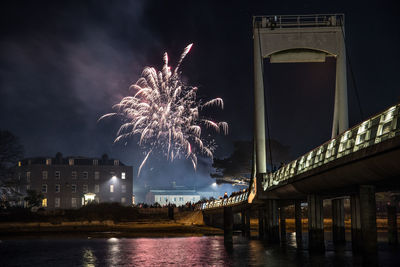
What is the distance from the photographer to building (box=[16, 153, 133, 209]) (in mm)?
101250

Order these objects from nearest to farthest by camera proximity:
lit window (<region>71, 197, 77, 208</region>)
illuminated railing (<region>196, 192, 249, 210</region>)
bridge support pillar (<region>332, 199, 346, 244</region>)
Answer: bridge support pillar (<region>332, 199, 346, 244</region>)
illuminated railing (<region>196, 192, 249, 210</region>)
lit window (<region>71, 197, 77, 208</region>)

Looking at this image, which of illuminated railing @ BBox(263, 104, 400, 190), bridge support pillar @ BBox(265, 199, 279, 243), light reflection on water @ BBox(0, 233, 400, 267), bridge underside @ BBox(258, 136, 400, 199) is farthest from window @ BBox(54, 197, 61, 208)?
illuminated railing @ BBox(263, 104, 400, 190)

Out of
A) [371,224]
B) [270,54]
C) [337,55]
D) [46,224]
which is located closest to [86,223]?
[46,224]

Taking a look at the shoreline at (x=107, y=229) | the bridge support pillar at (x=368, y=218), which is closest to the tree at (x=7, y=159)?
the shoreline at (x=107, y=229)

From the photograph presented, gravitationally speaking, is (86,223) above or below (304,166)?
below

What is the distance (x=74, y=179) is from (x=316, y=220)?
255 feet

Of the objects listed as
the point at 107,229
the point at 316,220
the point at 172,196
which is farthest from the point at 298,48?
the point at 172,196

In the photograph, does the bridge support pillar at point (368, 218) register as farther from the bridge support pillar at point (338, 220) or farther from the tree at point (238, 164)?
the tree at point (238, 164)

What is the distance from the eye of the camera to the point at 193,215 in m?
69.6

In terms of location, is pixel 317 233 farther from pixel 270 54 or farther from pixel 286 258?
pixel 270 54

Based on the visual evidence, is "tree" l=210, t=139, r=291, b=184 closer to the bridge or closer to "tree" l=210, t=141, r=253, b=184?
"tree" l=210, t=141, r=253, b=184

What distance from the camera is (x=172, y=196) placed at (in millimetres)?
162125

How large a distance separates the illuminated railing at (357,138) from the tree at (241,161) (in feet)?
217

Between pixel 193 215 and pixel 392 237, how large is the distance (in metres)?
31.9
